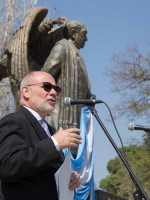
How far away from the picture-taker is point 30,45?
21.8 feet

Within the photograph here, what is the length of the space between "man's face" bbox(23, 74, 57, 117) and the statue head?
11.6ft

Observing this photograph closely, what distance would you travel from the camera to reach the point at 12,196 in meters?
2.58

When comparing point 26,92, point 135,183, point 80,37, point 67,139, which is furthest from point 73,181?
point 80,37

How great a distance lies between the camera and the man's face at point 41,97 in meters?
3.00

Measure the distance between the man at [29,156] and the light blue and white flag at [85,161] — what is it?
3.06m

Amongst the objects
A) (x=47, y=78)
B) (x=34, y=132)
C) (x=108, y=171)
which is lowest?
(x=108, y=171)

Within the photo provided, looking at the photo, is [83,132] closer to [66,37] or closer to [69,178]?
[66,37]

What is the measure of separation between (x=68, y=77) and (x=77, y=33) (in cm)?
86


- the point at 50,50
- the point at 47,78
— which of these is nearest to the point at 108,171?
the point at 50,50

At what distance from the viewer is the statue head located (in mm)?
6598

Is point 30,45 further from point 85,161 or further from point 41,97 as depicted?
point 41,97

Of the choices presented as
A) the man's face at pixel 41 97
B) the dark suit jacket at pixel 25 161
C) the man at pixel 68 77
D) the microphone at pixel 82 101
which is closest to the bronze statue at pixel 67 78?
the man at pixel 68 77

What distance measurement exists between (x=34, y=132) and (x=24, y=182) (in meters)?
0.35

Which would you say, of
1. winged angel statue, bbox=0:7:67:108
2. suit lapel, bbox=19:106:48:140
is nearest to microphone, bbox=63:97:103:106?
suit lapel, bbox=19:106:48:140
